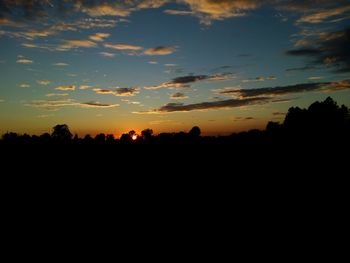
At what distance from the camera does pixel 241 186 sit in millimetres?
23141

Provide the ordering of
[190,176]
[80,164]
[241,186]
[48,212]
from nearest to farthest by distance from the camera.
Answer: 1. [48,212]
2. [241,186]
3. [190,176]
4. [80,164]

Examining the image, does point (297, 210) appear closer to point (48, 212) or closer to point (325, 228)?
point (325, 228)

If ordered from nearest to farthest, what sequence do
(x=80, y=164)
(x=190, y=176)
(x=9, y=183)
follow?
(x=9, y=183)
(x=190, y=176)
(x=80, y=164)

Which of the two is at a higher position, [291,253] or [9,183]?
[9,183]

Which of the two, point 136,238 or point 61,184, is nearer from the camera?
point 136,238

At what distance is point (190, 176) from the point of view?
89.5 feet

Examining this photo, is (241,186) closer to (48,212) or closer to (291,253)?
(291,253)

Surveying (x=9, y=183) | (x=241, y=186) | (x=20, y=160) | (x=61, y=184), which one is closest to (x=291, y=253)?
(x=241, y=186)

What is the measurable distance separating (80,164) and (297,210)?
77.0ft

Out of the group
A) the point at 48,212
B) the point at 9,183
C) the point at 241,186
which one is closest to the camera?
the point at 48,212

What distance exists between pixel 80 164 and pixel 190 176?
1300cm

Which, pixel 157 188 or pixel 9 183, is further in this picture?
pixel 9 183

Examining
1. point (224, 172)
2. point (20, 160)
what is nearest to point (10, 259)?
point (224, 172)

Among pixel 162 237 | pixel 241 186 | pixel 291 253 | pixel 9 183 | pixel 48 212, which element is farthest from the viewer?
pixel 9 183
